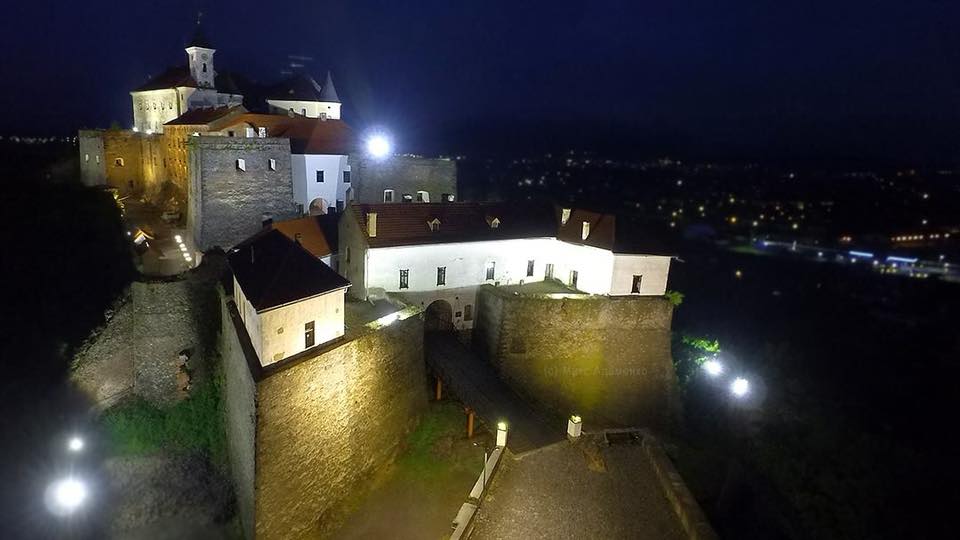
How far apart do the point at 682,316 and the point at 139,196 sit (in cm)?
4539

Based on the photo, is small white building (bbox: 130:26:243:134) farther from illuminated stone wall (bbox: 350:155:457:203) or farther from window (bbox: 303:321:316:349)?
window (bbox: 303:321:316:349)

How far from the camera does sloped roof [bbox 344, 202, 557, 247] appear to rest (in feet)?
74.2

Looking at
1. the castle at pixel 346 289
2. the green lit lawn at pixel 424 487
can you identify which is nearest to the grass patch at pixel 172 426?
the castle at pixel 346 289

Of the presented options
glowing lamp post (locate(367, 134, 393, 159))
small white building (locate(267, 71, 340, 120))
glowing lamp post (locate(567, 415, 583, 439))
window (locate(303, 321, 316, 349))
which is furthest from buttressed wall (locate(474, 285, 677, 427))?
small white building (locate(267, 71, 340, 120))

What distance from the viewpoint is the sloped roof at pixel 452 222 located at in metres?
22.6

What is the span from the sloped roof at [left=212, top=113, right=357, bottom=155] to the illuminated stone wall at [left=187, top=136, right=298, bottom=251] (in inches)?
90.2

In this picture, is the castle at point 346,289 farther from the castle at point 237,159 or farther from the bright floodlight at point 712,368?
the bright floodlight at point 712,368

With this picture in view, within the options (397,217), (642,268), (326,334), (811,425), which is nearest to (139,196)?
(397,217)

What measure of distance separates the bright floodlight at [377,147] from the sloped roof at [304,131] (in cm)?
115

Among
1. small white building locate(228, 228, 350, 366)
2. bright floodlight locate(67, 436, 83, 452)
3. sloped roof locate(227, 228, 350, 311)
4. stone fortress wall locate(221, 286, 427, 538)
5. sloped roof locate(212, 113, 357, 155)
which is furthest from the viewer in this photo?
sloped roof locate(212, 113, 357, 155)

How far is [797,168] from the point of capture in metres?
172

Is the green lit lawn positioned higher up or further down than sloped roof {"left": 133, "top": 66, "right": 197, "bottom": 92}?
further down

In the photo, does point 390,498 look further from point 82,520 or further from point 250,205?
point 250,205

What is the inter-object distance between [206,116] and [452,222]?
1794cm
